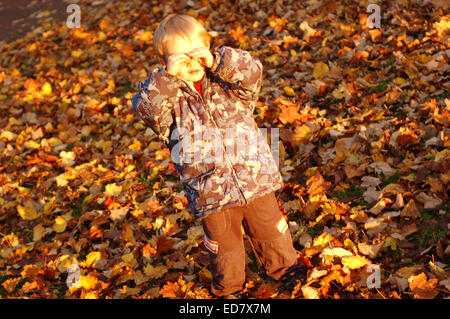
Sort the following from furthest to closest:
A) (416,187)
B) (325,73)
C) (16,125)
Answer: (16,125) → (325,73) → (416,187)

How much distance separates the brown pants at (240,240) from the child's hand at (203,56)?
849 mm

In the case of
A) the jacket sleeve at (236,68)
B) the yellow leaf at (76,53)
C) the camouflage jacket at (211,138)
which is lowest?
the yellow leaf at (76,53)

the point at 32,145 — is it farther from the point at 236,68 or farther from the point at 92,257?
the point at 236,68

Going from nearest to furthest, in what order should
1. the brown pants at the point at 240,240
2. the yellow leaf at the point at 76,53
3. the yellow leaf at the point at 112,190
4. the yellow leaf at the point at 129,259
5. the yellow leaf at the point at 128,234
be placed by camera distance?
the brown pants at the point at 240,240, the yellow leaf at the point at 129,259, the yellow leaf at the point at 128,234, the yellow leaf at the point at 112,190, the yellow leaf at the point at 76,53

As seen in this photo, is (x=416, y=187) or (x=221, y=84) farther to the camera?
(x=416, y=187)

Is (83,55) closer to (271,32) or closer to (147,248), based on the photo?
(271,32)

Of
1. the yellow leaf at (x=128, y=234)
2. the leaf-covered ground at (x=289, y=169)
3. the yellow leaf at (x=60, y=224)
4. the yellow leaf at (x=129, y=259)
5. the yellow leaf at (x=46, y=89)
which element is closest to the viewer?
the leaf-covered ground at (x=289, y=169)

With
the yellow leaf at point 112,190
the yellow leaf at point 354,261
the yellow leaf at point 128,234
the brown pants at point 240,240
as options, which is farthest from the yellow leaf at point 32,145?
the yellow leaf at point 354,261

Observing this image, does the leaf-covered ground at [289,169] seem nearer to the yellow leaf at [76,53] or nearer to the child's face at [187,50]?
the yellow leaf at [76,53]

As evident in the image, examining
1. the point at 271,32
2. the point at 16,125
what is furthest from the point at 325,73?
the point at 16,125

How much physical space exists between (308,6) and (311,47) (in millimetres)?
1120

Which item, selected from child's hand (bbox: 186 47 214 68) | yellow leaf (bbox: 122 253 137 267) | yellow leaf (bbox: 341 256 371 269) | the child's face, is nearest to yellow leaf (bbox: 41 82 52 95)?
yellow leaf (bbox: 122 253 137 267)

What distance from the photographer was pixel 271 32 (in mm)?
5742

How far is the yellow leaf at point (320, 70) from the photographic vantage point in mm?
4543
